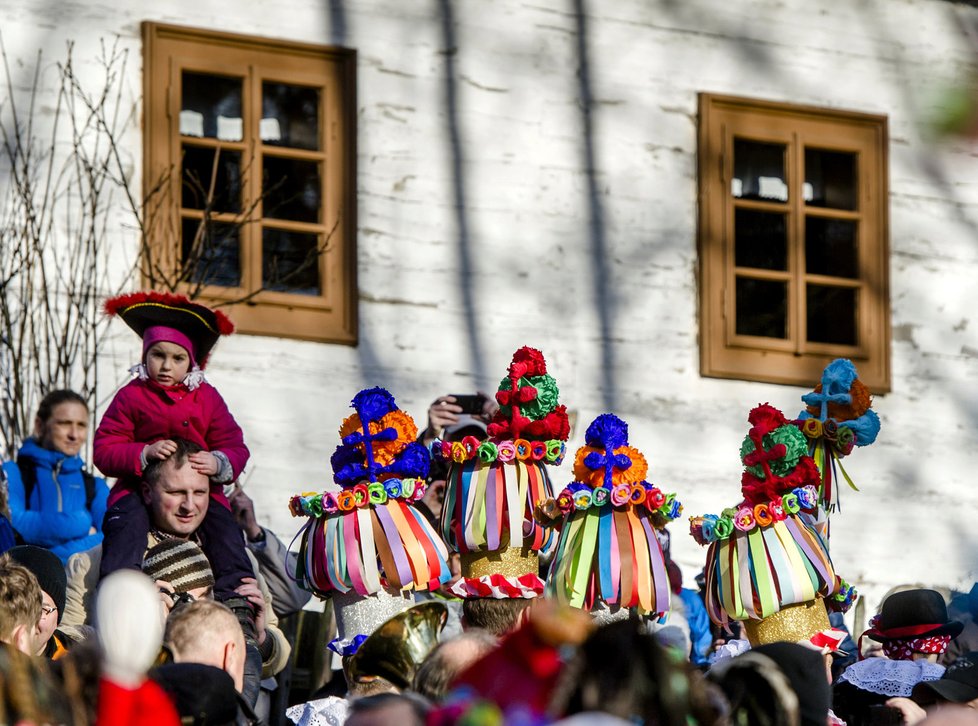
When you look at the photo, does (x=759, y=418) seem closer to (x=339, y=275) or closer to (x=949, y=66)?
(x=339, y=275)

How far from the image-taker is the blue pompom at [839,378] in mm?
8125

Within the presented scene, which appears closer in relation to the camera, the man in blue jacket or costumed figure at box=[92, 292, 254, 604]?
costumed figure at box=[92, 292, 254, 604]

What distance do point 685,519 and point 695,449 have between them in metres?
0.44

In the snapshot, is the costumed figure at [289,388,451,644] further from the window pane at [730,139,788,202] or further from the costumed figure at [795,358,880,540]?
the window pane at [730,139,788,202]

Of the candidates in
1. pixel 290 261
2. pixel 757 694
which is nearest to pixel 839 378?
pixel 757 694

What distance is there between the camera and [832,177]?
1261 centimetres

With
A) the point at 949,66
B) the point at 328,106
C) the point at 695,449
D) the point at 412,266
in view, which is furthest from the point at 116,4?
the point at 949,66

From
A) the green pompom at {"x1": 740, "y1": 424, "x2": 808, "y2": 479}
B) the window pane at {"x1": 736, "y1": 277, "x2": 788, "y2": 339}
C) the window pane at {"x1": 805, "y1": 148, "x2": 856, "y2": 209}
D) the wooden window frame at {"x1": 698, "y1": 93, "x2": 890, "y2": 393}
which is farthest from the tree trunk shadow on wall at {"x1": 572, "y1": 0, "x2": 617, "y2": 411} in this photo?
the green pompom at {"x1": 740, "y1": 424, "x2": 808, "y2": 479}

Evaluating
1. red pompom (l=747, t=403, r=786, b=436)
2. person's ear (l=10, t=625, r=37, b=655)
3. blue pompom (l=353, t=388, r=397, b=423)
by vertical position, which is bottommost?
person's ear (l=10, t=625, r=37, b=655)

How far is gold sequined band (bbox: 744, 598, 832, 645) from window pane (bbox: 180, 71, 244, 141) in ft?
15.9

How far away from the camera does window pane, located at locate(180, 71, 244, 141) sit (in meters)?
11.1

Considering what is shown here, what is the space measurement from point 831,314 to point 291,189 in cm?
339

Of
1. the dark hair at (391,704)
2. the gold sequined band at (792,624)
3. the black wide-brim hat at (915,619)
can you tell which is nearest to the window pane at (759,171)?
the black wide-brim hat at (915,619)

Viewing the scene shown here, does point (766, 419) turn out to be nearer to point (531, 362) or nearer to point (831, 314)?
point (531, 362)
